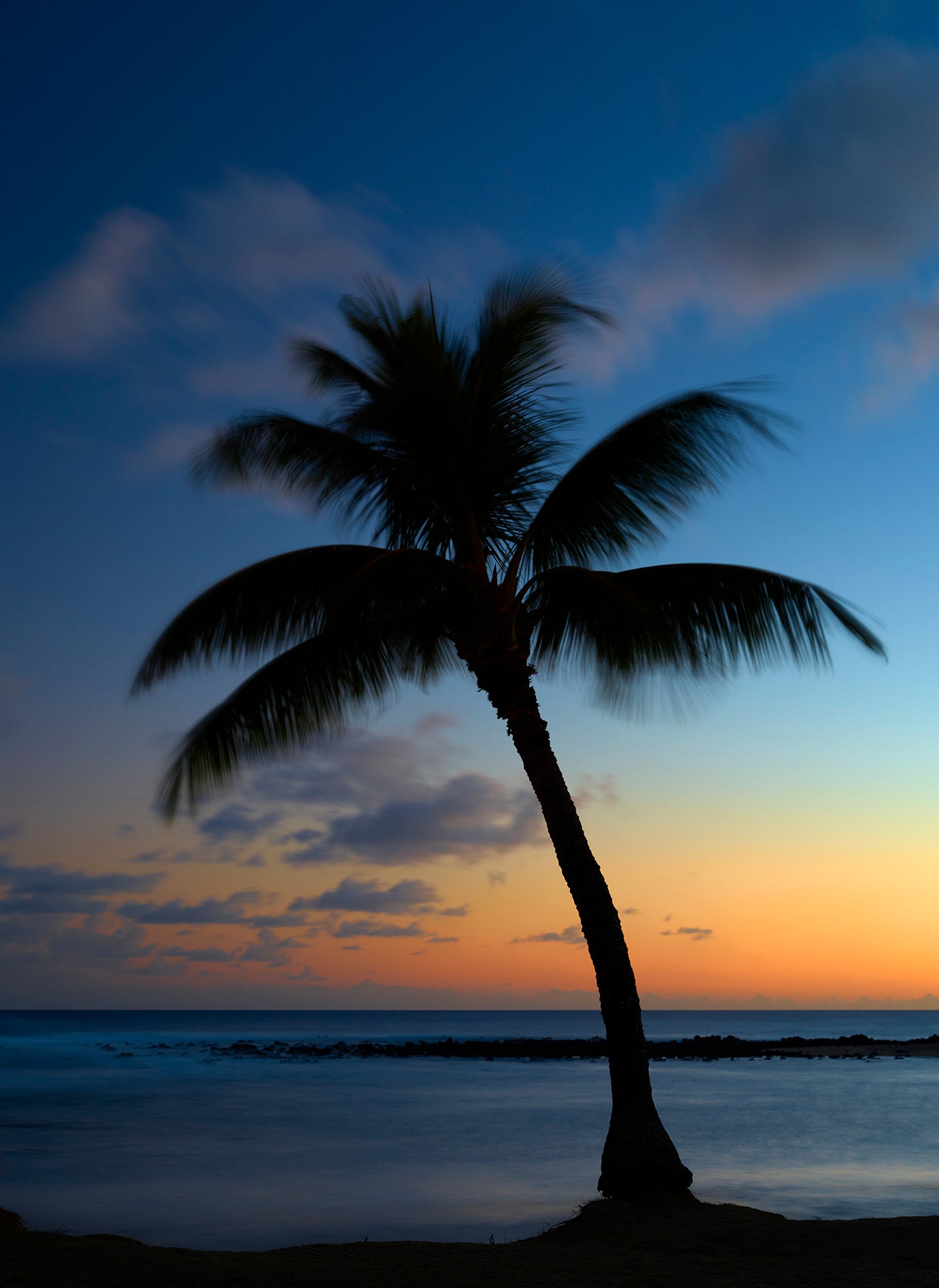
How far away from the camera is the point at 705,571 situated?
34.2ft

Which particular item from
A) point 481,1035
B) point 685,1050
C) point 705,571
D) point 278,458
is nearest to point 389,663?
point 278,458

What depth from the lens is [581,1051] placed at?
46.1 metres

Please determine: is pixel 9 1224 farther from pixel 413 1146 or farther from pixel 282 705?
pixel 413 1146

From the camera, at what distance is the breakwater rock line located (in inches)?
1698

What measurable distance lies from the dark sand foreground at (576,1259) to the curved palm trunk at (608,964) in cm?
52

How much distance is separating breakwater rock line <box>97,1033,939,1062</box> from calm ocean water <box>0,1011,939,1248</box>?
6.69 meters

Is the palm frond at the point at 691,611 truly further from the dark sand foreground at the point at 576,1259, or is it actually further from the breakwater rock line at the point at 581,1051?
the breakwater rock line at the point at 581,1051

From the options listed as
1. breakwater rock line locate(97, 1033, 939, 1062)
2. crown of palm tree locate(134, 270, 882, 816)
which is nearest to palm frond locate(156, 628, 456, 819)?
crown of palm tree locate(134, 270, 882, 816)

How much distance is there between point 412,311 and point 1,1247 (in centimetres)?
874

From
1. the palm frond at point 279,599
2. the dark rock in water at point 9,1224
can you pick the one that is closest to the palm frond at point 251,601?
the palm frond at point 279,599

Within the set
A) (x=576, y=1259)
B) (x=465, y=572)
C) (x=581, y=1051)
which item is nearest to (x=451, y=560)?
(x=465, y=572)

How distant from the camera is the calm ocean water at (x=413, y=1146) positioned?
10.7 metres

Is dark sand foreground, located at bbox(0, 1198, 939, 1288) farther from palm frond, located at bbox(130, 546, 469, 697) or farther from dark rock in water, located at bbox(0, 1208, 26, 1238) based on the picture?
palm frond, located at bbox(130, 546, 469, 697)

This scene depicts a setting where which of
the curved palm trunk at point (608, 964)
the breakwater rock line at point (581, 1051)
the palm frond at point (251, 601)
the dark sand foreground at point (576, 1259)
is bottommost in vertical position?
the breakwater rock line at point (581, 1051)
